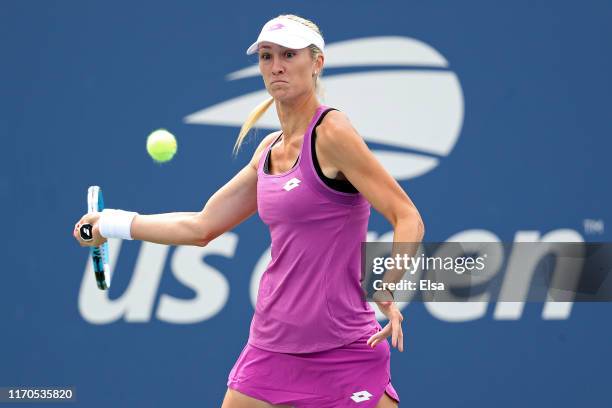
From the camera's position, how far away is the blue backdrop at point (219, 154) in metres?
5.13

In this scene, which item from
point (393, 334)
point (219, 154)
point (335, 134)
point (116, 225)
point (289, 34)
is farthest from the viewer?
point (219, 154)

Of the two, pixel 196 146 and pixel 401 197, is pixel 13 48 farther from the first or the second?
pixel 401 197

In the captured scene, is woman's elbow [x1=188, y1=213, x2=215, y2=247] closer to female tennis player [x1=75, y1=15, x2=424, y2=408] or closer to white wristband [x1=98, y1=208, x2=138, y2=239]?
white wristband [x1=98, y1=208, x2=138, y2=239]

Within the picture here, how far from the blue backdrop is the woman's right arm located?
57.6 inches

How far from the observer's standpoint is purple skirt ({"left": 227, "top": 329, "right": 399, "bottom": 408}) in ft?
10.8

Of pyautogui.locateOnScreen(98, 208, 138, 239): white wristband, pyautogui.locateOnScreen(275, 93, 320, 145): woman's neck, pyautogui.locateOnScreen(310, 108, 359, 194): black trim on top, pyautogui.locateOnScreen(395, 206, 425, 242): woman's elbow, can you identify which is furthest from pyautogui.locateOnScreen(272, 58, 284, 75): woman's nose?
pyautogui.locateOnScreen(98, 208, 138, 239): white wristband

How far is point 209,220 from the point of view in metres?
3.63

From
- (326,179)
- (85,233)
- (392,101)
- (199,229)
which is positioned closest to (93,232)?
(85,233)

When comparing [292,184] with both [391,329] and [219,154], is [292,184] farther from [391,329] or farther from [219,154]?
[219,154]

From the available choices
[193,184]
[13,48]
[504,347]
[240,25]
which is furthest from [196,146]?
[504,347]

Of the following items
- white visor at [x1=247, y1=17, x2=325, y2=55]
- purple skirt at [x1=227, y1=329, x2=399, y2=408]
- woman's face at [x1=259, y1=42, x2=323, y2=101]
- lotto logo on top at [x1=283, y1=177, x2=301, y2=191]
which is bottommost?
purple skirt at [x1=227, y1=329, x2=399, y2=408]

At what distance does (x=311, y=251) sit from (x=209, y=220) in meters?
0.54

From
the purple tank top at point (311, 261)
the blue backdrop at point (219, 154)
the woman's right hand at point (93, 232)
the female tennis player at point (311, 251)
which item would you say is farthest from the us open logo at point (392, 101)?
the purple tank top at point (311, 261)

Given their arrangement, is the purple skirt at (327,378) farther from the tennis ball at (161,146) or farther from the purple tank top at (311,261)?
the tennis ball at (161,146)
